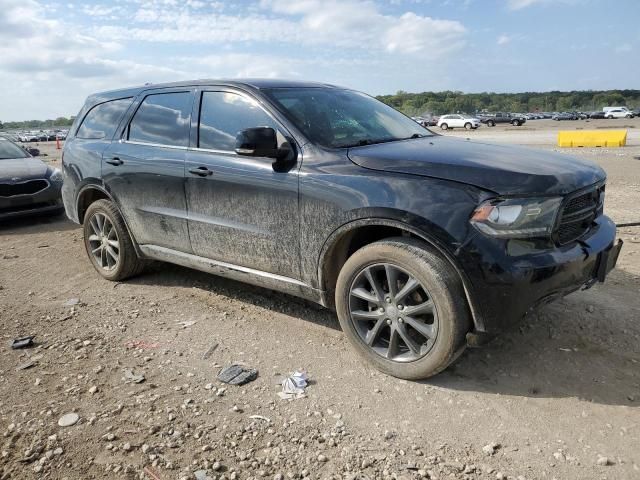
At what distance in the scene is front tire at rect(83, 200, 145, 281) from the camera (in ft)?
16.2

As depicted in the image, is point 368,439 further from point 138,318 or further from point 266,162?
point 138,318

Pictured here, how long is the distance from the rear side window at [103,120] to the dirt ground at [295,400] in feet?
5.53

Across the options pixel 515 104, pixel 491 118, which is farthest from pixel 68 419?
pixel 515 104


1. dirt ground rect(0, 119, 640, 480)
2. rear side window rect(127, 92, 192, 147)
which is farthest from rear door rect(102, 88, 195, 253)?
dirt ground rect(0, 119, 640, 480)

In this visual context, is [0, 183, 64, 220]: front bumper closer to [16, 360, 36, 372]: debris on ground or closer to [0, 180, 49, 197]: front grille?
[0, 180, 49, 197]: front grille

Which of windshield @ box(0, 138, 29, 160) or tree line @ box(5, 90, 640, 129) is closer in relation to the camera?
windshield @ box(0, 138, 29, 160)

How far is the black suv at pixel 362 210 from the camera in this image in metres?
2.79

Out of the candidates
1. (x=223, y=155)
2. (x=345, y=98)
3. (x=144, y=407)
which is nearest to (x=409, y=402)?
(x=144, y=407)

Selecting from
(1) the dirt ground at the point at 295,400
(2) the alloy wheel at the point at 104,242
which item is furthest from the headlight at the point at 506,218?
(2) the alloy wheel at the point at 104,242

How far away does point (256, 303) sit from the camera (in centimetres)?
449

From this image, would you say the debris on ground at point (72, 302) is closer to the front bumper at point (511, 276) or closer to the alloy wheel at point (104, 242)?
the alloy wheel at point (104, 242)

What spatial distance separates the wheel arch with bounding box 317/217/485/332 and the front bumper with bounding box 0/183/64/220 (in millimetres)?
6643

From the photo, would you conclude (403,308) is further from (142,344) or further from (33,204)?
(33,204)

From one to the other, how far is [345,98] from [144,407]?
277cm
